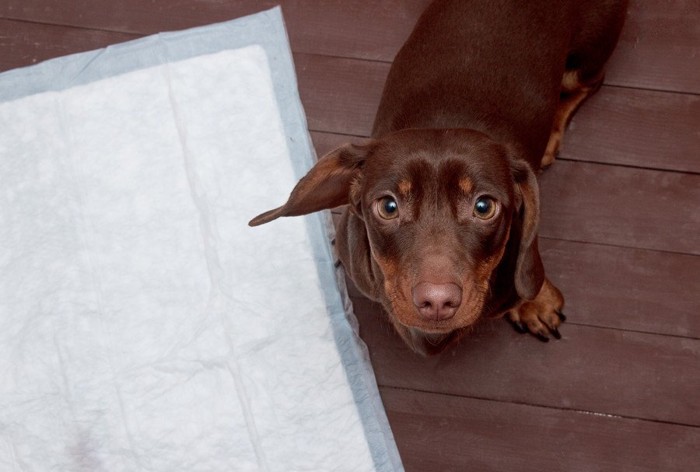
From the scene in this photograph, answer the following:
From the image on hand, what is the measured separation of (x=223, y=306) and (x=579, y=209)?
56.4 inches

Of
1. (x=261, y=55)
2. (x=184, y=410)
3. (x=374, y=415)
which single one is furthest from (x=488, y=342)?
(x=261, y=55)

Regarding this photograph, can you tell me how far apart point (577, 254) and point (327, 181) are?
1.24 metres

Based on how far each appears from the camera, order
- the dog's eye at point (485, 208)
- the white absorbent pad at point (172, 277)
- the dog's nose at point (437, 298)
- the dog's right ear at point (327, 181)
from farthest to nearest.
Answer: the white absorbent pad at point (172, 277), the dog's right ear at point (327, 181), the dog's eye at point (485, 208), the dog's nose at point (437, 298)

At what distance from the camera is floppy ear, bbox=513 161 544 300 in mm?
2330

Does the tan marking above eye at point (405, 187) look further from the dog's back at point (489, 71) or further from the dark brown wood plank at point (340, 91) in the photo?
the dark brown wood plank at point (340, 91)

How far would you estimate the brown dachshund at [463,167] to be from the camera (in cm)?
224

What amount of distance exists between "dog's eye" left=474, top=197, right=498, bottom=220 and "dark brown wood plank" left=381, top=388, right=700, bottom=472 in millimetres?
1089

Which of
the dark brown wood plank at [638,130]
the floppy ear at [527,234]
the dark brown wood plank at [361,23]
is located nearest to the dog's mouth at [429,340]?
the floppy ear at [527,234]

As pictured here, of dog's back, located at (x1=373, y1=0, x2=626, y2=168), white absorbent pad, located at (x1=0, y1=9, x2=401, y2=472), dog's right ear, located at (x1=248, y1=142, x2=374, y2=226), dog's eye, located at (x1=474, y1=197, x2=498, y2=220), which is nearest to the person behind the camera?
dog's eye, located at (x1=474, y1=197, x2=498, y2=220)

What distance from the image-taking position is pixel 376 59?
3414 millimetres

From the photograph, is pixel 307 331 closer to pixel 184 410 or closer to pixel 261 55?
pixel 184 410

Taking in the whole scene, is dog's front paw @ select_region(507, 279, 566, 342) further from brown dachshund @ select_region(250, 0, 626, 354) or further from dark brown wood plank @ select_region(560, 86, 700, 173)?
dark brown wood plank @ select_region(560, 86, 700, 173)

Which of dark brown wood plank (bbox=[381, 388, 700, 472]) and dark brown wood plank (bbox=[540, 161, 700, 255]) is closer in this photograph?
dark brown wood plank (bbox=[381, 388, 700, 472])

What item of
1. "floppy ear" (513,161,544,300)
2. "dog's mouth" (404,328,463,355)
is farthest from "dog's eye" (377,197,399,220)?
"dog's mouth" (404,328,463,355)
